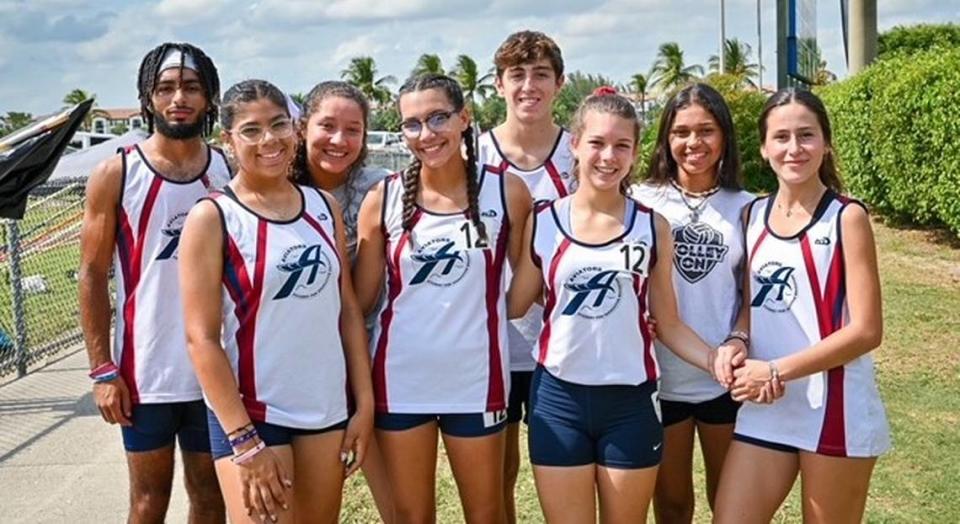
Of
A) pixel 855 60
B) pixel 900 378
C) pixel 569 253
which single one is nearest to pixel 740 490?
pixel 569 253

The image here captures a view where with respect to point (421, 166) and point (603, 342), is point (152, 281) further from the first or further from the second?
point (603, 342)

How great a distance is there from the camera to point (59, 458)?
6.31 m

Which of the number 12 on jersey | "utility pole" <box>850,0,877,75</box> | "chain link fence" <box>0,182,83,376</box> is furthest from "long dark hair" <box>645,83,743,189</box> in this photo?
"utility pole" <box>850,0,877,75</box>

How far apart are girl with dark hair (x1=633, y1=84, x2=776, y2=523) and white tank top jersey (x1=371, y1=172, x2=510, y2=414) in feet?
2.29

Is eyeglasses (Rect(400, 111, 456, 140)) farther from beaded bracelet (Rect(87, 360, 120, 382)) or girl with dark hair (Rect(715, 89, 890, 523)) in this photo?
beaded bracelet (Rect(87, 360, 120, 382))

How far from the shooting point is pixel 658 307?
3525 millimetres

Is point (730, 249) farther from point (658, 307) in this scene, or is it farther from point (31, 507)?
point (31, 507)

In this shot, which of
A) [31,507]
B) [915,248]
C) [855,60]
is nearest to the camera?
[31,507]

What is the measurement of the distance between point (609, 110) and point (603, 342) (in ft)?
2.79

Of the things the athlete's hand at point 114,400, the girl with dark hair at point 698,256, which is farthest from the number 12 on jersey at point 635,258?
the athlete's hand at point 114,400

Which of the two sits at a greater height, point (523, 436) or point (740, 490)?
point (740, 490)

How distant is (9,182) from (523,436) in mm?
4007

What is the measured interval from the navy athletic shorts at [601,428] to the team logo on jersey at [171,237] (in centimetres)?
148

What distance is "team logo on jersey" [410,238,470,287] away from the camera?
3457 mm
